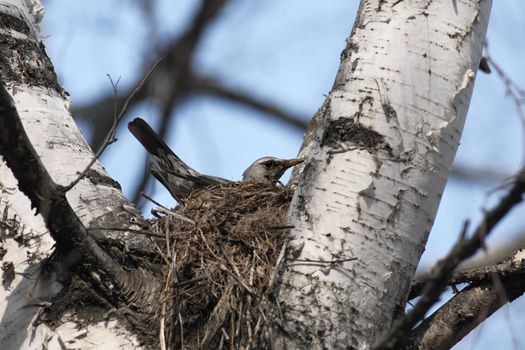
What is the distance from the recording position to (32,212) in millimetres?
2926

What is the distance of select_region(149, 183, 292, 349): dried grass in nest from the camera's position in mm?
2715

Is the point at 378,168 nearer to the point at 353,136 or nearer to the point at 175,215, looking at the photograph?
the point at 353,136

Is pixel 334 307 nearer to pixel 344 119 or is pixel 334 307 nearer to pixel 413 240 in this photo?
pixel 413 240

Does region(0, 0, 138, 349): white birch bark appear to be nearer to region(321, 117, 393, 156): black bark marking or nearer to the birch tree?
the birch tree

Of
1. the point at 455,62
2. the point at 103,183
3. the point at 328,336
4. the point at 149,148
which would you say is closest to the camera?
the point at 328,336

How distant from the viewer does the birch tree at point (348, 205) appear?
8.56ft

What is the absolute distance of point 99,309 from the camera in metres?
2.71

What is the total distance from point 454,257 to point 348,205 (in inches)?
34.5

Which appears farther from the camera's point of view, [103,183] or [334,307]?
[103,183]

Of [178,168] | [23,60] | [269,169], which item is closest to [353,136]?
[23,60]

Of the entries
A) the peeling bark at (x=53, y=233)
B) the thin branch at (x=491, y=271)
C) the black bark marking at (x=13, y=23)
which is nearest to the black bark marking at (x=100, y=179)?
the peeling bark at (x=53, y=233)

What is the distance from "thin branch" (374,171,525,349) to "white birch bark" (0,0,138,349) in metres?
0.99

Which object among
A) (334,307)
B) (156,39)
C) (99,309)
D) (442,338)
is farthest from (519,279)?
(156,39)

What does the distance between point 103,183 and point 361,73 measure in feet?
3.65
